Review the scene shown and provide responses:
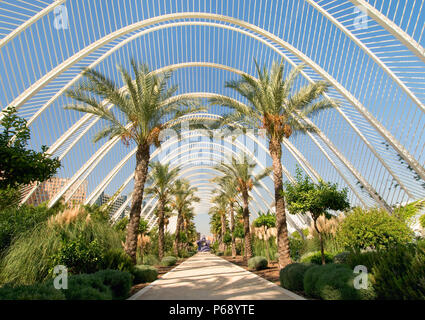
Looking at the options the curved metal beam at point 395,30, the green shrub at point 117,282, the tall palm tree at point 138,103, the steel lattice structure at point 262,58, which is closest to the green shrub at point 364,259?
the green shrub at point 117,282

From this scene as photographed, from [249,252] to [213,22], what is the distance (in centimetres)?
1708

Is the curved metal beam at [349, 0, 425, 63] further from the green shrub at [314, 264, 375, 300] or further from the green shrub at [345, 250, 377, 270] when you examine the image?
the green shrub at [314, 264, 375, 300]

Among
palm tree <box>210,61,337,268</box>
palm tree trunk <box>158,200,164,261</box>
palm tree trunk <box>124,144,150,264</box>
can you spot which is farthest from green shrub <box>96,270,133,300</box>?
palm tree trunk <box>158,200,164,261</box>

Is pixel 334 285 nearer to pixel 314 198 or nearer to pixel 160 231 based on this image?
pixel 314 198

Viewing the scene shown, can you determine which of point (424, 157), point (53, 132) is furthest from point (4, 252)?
point (424, 157)

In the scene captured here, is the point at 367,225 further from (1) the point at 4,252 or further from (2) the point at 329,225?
(1) the point at 4,252

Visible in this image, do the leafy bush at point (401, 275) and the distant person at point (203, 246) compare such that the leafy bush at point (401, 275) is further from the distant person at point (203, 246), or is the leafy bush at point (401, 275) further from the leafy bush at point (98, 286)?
the distant person at point (203, 246)

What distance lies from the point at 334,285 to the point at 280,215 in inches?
240

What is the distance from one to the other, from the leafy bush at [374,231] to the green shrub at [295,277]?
139 inches

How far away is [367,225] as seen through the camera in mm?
10133

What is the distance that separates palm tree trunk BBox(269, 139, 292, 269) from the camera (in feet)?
35.7

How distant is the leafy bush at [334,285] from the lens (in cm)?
523
